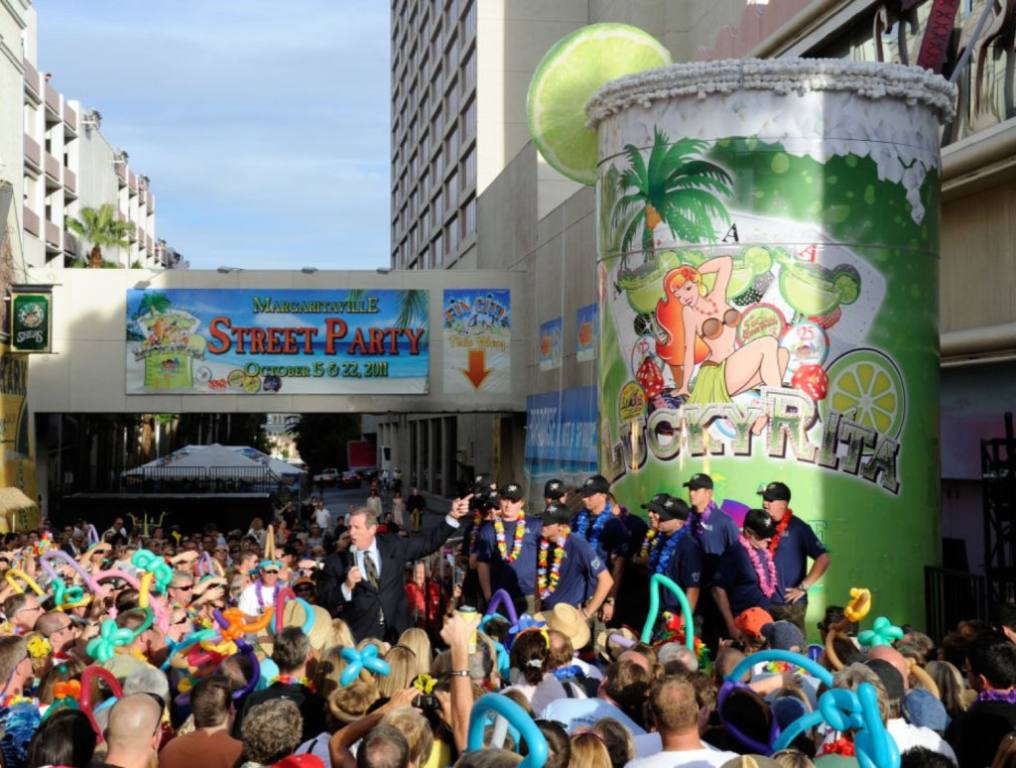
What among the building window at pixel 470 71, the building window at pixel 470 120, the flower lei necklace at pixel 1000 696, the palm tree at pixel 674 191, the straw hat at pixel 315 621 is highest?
the building window at pixel 470 71

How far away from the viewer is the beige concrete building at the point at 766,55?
53.2ft

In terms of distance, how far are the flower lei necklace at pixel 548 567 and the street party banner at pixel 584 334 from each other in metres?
18.2

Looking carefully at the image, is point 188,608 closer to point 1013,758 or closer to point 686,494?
point 686,494

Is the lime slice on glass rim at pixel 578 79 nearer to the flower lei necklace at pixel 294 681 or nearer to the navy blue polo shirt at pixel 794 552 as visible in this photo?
the navy blue polo shirt at pixel 794 552

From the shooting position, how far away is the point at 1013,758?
4180 millimetres

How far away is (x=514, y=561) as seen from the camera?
35.0ft

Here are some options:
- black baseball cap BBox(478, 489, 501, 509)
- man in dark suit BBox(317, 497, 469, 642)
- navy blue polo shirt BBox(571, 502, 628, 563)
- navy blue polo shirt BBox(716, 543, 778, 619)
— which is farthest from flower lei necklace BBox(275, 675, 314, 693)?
navy blue polo shirt BBox(571, 502, 628, 563)

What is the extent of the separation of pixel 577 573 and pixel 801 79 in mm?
5795

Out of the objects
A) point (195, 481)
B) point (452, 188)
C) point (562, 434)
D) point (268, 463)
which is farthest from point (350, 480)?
point (562, 434)

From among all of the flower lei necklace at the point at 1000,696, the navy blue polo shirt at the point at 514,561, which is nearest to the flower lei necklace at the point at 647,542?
the navy blue polo shirt at the point at 514,561

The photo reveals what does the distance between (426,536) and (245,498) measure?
1028 inches

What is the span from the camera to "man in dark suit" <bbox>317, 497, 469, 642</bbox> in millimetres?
9094

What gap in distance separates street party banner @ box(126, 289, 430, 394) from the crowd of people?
24562 millimetres

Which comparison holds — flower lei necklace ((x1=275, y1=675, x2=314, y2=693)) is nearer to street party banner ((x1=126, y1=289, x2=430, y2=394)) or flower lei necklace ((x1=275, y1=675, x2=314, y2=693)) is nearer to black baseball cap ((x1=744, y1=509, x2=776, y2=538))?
black baseball cap ((x1=744, y1=509, x2=776, y2=538))
